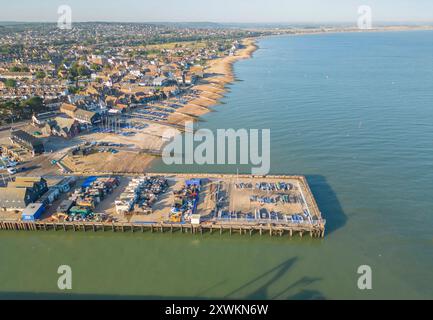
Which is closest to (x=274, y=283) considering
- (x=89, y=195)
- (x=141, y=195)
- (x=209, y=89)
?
(x=141, y=195)

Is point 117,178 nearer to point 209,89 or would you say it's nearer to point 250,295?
point 250,295

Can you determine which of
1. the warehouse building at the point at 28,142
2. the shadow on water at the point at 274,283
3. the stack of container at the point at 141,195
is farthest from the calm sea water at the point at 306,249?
the warehouse building at the point at 28,142

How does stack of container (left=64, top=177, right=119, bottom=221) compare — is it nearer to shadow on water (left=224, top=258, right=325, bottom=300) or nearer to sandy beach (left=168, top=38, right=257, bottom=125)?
shadow on water (left=224, top=258, right=325, bottom=300)

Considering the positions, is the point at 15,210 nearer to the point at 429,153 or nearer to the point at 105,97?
the point at 105,97

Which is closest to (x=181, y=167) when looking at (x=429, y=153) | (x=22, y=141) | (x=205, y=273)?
(x=205, y=273)

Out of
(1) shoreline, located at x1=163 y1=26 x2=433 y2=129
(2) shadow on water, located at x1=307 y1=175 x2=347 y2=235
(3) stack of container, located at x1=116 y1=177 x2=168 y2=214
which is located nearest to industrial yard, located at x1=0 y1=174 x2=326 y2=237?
(3) stack of container, located at x1=116 y1=177 x2=168 y2=214

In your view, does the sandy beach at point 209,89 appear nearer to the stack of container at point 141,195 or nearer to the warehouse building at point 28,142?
the warehouse building at point 28,142
